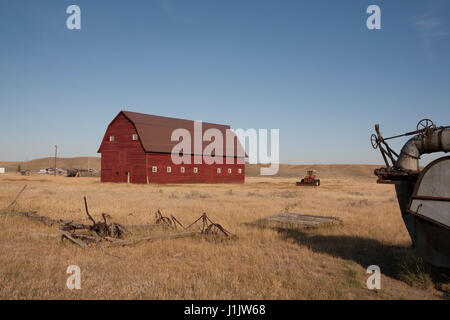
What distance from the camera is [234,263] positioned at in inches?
282

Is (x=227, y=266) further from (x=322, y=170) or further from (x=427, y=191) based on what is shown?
(x=322, y=170)

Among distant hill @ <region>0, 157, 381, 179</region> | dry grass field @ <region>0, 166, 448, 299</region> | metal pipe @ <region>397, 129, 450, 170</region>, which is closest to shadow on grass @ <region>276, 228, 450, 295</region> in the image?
dry grass field @ <region>0, 166, 448, 299</region>

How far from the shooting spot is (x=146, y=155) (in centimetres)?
3803

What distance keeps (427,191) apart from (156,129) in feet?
125

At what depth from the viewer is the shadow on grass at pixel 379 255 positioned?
6.46m

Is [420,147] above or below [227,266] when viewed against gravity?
above

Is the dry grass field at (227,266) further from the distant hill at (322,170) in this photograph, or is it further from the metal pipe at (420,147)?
the distant hill at (322,170)

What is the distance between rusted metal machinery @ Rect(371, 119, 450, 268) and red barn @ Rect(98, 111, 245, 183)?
109 feet

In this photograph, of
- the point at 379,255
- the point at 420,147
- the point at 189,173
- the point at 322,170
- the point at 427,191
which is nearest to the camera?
the point at 427,191

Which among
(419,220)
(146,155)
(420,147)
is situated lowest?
(419,220)

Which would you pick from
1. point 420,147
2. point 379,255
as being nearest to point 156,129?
point 379,255

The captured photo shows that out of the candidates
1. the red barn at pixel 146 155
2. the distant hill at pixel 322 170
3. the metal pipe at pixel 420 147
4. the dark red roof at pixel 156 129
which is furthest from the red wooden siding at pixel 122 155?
the distant hill at pixel 322 170

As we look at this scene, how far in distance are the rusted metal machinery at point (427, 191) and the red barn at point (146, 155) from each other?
33.4 metres
